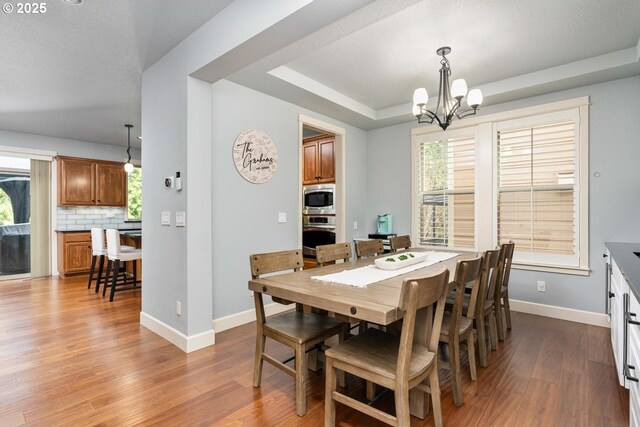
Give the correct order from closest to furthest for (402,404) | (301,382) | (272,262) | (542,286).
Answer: (402,404) → (301,382) → (272,262) → (542,286)

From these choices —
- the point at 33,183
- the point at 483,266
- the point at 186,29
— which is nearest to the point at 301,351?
the point at 483,266

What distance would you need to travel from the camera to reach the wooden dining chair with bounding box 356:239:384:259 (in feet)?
10.0

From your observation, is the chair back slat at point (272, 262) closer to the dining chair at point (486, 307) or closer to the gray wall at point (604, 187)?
the dining chair at point (486, 307)

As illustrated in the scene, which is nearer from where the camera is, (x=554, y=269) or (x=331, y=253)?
(x=331, y=253)

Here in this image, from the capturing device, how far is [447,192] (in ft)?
14.1

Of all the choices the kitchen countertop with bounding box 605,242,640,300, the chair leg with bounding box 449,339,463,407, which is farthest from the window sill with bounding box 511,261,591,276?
the chair leg with bounding box 449,339,463,407

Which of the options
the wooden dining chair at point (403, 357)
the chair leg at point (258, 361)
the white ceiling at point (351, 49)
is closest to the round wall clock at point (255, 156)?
the white ceiling at point (351, 49)

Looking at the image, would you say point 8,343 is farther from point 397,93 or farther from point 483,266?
point 397,93

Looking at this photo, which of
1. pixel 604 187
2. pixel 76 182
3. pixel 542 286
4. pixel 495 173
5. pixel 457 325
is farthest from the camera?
pixel 76 182

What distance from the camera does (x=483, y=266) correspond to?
2221 mm

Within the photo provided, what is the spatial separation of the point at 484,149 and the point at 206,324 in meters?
3.67

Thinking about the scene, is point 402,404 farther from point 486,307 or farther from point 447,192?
point 447,192

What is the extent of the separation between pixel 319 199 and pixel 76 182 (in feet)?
16.0

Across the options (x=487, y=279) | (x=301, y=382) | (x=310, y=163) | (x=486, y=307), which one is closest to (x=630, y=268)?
(x=487, y=279)
